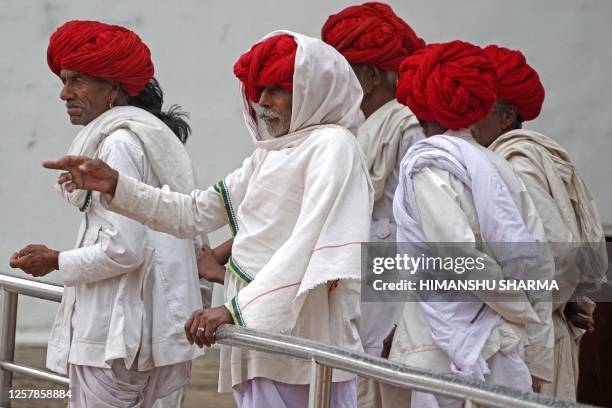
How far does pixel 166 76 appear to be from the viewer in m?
7.48

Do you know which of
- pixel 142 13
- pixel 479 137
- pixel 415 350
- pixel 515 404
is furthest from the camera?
pixel 142 13

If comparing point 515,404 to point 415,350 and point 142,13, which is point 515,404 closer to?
point 415,350

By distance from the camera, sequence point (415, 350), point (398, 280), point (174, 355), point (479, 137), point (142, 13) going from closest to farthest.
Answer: point (415, 350)
point (398, 280)
point (174, 355)
point (479, 137)
point (142, 13)

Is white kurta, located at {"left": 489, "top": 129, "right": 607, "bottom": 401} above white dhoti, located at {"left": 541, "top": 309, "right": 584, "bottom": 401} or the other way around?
above

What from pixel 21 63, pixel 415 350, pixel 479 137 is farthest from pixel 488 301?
pixel 21 63

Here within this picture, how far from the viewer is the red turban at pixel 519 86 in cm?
481

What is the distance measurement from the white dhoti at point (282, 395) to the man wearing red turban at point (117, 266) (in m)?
0.74

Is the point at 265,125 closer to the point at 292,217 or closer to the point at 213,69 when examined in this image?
the point at 292,217

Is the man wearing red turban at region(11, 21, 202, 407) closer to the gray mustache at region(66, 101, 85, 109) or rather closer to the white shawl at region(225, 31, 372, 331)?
the gray mustache at region(66, 101, 85, 109)

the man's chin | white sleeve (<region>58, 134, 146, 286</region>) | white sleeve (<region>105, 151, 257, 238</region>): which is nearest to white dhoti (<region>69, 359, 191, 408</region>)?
white sleeve (<region>58, 134, 146, 286</region>)

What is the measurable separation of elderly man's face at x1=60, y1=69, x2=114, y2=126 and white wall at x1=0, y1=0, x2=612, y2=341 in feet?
9.01

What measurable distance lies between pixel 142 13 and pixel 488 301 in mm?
4272

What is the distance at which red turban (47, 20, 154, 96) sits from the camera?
4559mm

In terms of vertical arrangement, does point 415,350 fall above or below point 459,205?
below
